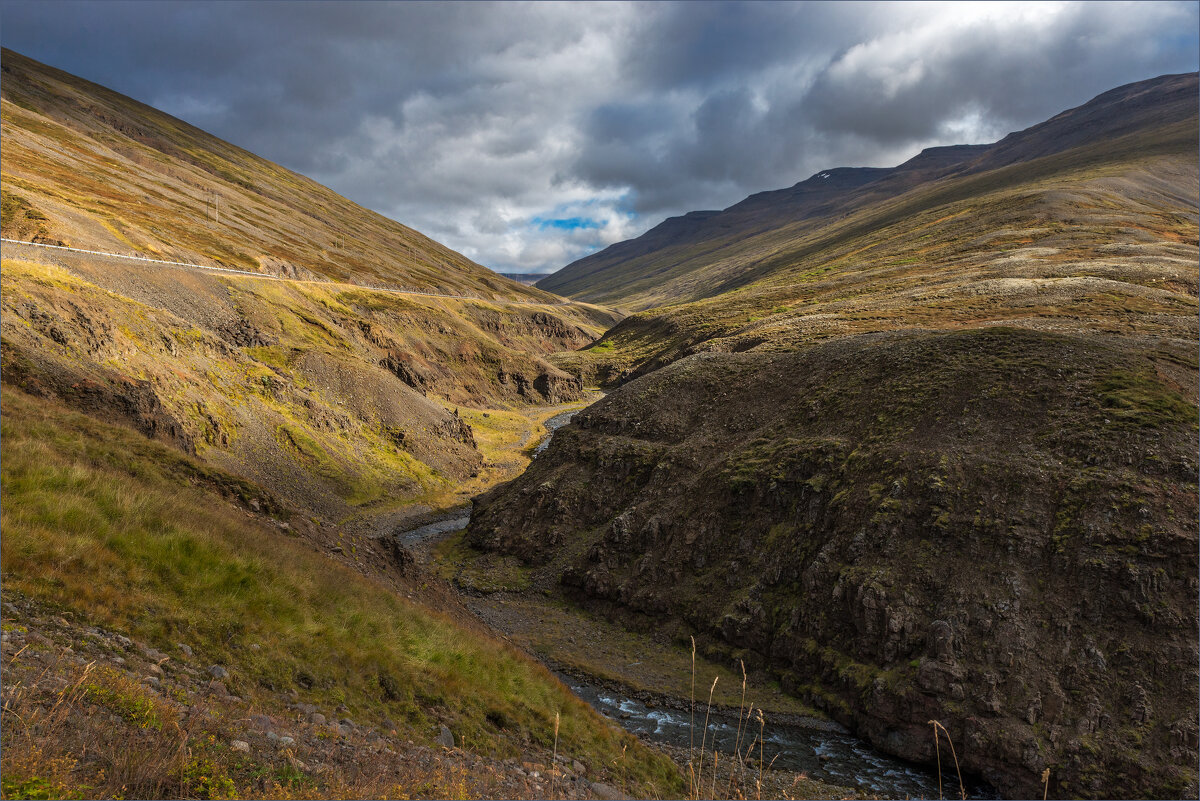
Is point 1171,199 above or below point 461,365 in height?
above

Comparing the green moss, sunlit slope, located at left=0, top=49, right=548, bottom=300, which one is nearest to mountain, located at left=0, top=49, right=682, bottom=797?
sunlit slope, located at left=0, top=49, right=548, bottom=300

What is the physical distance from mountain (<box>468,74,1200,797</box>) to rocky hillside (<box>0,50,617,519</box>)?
1900 cm

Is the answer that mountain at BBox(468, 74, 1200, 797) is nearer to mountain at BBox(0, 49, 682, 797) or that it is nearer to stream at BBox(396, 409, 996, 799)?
stream at BBox(396, 409, 996, 799)

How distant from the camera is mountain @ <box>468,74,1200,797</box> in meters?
27.2

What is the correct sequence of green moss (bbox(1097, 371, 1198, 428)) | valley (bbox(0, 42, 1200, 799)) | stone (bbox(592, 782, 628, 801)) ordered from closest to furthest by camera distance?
valley (bbox(0, 42, 1200, 799)) < stone (bbox(592, 782, 628, 801)) < green moss (bbox(1097, 371, 1198, 428))

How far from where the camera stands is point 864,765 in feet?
94.3

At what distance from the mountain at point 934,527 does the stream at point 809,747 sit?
→ 1.02 meters

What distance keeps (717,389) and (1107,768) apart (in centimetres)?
3898

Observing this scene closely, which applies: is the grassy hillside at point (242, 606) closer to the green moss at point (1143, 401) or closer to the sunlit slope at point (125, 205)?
the green moss at point (1143, 401)

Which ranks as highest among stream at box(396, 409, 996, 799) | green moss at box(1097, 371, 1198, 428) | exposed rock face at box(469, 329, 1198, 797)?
green moss at box(1097, 371, 1198, 428)

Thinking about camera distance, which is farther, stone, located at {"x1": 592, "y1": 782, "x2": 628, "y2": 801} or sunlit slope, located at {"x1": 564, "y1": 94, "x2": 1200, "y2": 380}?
sunlit slope, located at {"x1": 564, "y1": 94, "x2": 1200, "y2": 380}

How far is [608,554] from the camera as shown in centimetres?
4719

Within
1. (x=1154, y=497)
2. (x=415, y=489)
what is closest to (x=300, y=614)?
(x=1154, y=497)

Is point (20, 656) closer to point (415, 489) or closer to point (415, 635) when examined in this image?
point (415, 635)
